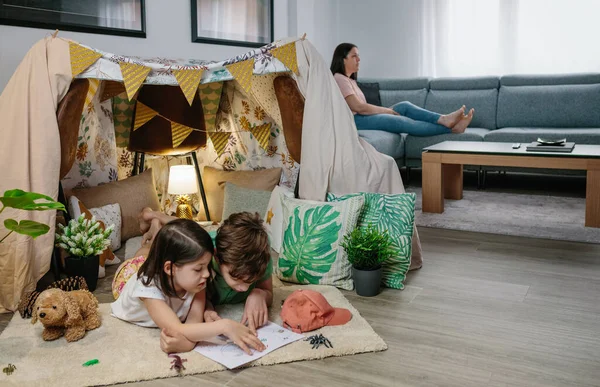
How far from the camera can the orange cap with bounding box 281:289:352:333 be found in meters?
2.10

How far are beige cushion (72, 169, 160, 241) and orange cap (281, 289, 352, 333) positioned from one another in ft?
4.44

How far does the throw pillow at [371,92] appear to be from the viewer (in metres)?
5.56

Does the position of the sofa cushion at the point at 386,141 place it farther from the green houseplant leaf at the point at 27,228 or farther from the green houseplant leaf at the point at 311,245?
the green houseplant leaf at the point at 27,228

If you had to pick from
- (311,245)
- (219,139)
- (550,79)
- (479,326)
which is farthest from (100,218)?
(550,79)

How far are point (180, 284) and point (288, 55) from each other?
Result: 1257mm

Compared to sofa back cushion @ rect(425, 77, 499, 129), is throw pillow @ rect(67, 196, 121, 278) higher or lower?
lower

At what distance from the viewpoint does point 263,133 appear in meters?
3.45

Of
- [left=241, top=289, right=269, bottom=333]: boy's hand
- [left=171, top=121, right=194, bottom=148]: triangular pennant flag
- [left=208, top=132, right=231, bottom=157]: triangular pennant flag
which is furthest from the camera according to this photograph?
[left=208, top=132, right=231, bottom=157]: triangular pennant flag

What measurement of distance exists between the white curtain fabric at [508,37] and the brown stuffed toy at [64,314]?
468 cm

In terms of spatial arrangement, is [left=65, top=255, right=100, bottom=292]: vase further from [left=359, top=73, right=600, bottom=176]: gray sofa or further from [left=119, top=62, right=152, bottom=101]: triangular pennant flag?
[left=359, top=73, right=600, bottom=176]: gray sofa

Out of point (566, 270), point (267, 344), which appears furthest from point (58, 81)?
point (566, 270)

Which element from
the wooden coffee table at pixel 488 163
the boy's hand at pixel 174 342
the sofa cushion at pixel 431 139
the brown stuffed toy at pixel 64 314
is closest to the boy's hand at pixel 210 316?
the boy's hand at pixel 174 342

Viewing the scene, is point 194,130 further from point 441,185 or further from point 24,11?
point 441,185

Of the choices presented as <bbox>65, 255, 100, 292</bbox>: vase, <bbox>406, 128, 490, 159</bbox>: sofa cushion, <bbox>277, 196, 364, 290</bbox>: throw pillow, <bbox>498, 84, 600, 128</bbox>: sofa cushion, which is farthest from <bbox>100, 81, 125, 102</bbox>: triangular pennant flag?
<bbox>498, 84, 600, 128</bbox>: sofa cushion
